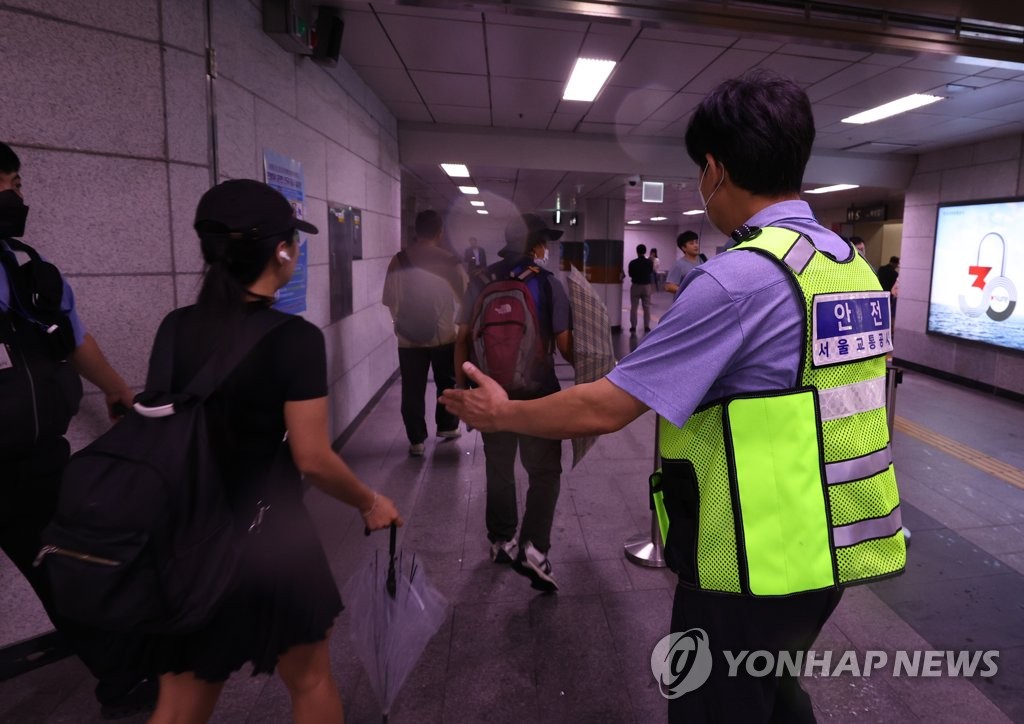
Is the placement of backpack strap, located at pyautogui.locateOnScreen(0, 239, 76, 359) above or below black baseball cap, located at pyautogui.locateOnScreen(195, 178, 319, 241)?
below

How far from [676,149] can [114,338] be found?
743cm

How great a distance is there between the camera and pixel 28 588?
212cm

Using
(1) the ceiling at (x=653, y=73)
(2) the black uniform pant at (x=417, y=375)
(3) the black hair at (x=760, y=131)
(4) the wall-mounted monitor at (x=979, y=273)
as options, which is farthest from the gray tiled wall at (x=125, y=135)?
(4) the wall-mounted monitor at (x=979, y=273)

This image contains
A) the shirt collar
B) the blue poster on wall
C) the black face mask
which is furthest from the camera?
the blue poster on wall

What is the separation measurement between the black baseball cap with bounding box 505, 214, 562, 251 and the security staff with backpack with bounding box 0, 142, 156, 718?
5.44ft

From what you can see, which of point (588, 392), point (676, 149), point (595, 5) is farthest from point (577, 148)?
point (588, 392)

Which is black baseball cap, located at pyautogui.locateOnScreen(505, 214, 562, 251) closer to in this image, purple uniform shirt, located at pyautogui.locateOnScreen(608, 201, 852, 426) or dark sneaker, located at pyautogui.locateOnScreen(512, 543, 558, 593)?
dark sneaker, located at pyautogui.locateOnScreen(512, 543, 558, 593)

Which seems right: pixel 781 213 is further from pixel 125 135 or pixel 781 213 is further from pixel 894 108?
pixel 894 108

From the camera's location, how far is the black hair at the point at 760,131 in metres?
1.05

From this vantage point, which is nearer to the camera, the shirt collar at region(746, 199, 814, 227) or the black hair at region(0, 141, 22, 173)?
the shirt collar at region(746, 199, 814, 227)

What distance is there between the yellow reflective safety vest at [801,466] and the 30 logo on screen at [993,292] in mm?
7390

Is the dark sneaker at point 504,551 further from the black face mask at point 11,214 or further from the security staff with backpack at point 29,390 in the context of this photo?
the black face mask at point 11,214

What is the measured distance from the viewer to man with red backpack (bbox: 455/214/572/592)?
2479 mm

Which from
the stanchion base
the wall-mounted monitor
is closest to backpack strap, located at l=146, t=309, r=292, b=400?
the stanchion base
